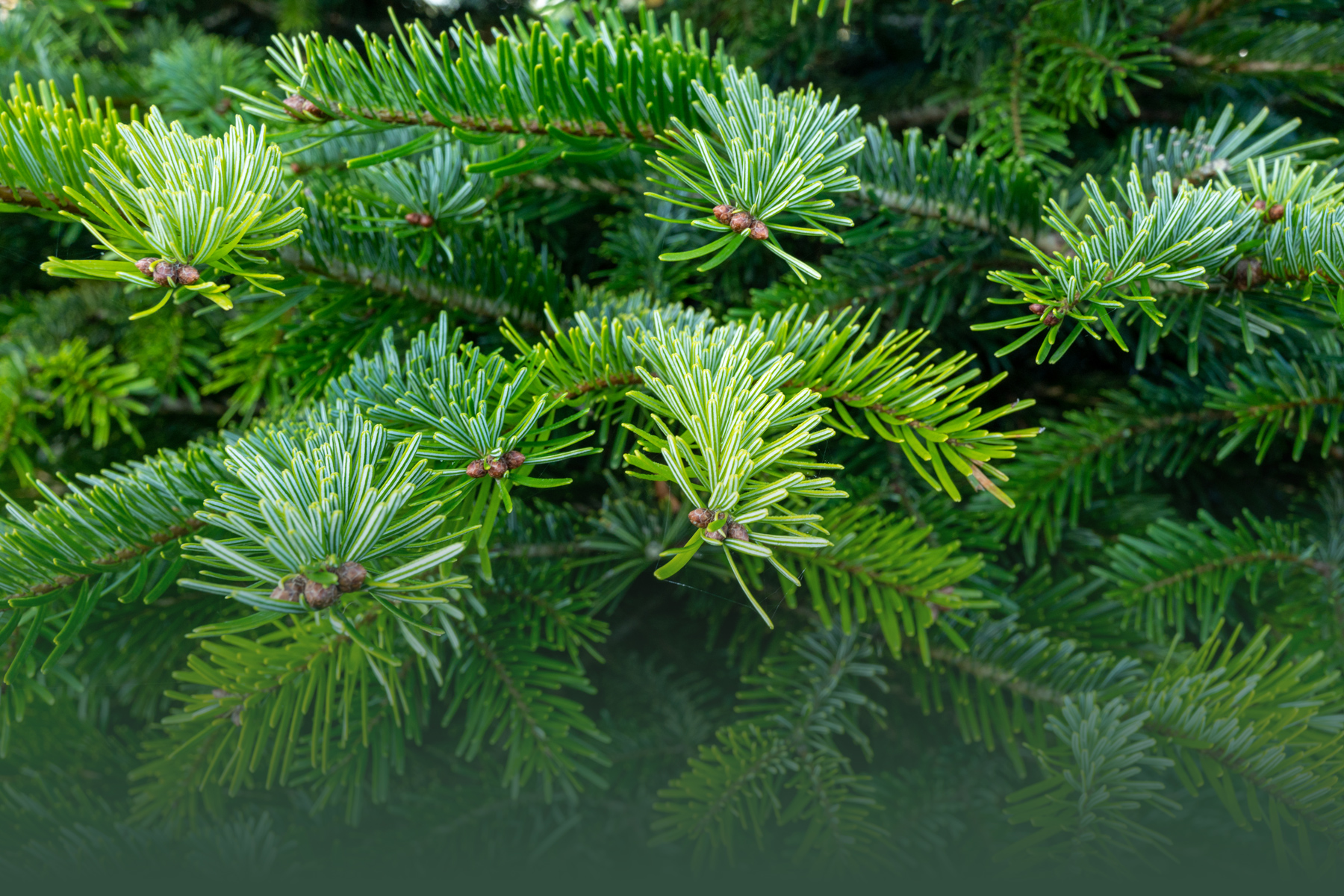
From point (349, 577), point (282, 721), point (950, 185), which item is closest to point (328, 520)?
point (349, 577)

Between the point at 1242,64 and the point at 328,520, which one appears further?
the point at 1242,64

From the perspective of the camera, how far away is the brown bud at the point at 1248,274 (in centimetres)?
22

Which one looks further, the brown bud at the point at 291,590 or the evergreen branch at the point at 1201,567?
the evergreen branch at the point at 1201,567

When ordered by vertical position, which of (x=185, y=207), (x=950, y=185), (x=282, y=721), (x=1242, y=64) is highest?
(x=1242, y=64)

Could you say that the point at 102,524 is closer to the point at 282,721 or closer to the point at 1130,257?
the point at 282,721

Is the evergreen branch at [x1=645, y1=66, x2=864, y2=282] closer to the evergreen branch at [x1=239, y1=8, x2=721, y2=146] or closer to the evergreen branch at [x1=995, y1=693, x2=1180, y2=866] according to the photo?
the evergreen branch at [x1=239, y1=8, x2=721, y2=146]

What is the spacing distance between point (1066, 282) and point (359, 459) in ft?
0.58

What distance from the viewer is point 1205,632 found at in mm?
301

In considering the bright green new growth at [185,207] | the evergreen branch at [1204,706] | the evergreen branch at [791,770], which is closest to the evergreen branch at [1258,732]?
the evergreen branch at [1204,706]

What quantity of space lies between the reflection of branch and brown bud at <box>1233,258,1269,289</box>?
0.18 m

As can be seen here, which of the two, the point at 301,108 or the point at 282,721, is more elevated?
the point at 301,108

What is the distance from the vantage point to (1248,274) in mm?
220

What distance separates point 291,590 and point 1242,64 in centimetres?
42

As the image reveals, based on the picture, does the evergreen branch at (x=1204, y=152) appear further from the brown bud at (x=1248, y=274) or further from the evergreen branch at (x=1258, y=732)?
the evergreen branch at (x=1258, y=732)
